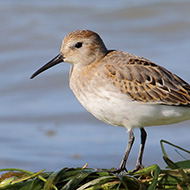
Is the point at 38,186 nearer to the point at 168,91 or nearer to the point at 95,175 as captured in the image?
the point at 95,175

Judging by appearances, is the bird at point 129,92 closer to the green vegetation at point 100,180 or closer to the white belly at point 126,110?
the white belly at point 126,110

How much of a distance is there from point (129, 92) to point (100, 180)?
1.24 metres

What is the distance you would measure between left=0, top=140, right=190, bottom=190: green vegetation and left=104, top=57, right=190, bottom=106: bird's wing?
3.31ft

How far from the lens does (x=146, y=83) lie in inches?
226

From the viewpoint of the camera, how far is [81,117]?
375 inches

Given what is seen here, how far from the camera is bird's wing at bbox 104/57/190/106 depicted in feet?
18.6

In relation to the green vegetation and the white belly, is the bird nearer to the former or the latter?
the white belly

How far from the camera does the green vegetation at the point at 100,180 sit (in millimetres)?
4617

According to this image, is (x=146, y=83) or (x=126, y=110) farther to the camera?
(x=146, y=83)

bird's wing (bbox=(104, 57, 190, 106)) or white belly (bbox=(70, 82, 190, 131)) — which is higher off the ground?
bird's wing (bbox=(104, 57, 190, 106))

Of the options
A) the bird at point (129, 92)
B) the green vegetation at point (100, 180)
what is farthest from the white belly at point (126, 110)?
the green vegetation at point (100, 180)

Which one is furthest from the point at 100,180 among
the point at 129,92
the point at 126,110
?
the point at 129,92

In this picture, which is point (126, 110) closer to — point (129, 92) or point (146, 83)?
point (129, 92)

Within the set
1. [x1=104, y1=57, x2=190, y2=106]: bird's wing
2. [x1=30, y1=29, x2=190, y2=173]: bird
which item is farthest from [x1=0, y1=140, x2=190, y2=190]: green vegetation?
[x1=104, y1=57, x2=190, y2=106]: bird's wing
